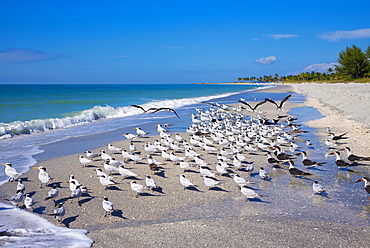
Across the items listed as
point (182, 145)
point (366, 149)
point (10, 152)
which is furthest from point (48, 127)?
point (366, 149)

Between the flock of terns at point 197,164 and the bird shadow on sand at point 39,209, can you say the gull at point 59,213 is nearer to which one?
the flock of terns at point 197,164

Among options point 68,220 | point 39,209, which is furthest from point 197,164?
A: point 39,209

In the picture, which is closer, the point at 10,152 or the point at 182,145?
the point at 10,152

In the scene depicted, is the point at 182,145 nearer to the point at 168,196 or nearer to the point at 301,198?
the point at 168,196

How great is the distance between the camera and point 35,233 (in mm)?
5641

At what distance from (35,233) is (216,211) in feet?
11.9

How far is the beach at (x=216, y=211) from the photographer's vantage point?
209 inches

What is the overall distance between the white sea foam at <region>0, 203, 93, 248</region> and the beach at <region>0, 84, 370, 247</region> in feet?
0.70

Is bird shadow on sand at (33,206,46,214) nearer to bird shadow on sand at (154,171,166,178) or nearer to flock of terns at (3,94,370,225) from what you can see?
flock of terns at (3,94,370,225)

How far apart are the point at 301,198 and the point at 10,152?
11859mm

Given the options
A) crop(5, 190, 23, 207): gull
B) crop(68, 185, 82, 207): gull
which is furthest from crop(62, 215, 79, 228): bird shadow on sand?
crop(5, 190, 23, 207): gull

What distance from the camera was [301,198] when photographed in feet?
23.8

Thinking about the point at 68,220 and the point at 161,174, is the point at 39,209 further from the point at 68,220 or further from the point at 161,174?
the point at 161,174

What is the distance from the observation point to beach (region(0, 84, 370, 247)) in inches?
209
